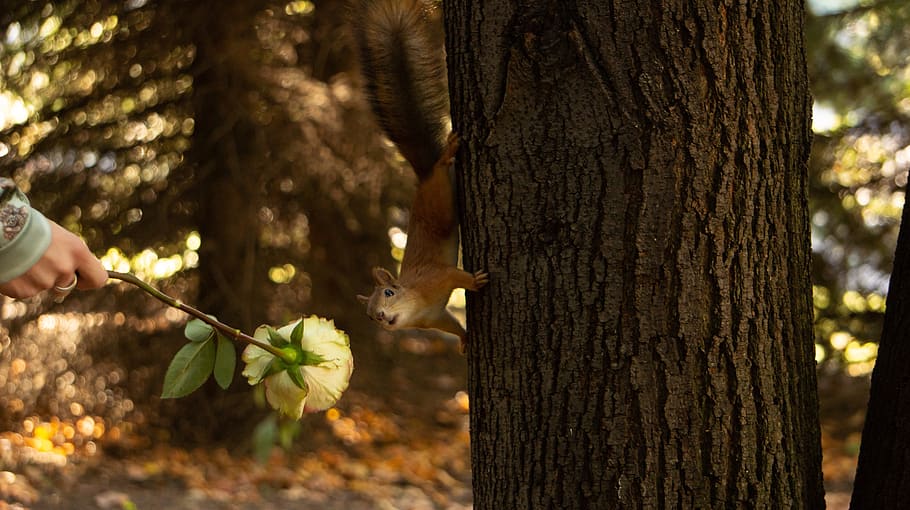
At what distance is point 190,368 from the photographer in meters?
1.05

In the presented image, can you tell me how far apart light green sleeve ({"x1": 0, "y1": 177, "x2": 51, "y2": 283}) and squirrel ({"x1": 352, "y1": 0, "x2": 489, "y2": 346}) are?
0.72m

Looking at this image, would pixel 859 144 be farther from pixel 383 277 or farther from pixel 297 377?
pixel 297 377

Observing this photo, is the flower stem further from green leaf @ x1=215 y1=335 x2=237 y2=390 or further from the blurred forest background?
the blurred forest background

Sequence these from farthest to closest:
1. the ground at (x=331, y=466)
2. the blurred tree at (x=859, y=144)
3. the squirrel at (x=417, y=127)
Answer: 1. the blurred tree at (x=859, y=144)
2. the ground at (x=331, y=466)
3. the squirrel at (x=417, y=127)

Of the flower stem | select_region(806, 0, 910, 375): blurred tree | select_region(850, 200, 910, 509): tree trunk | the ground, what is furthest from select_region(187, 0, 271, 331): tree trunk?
the flower stem

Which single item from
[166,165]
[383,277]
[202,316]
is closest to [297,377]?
[202,316]

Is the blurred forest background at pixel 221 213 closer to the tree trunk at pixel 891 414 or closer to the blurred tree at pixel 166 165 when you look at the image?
the blurred tree at pixel 166 165

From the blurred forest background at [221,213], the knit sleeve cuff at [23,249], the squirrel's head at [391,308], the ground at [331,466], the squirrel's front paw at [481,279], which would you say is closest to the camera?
the knit sleeve cuff at [23,249]

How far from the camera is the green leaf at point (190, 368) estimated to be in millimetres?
1031

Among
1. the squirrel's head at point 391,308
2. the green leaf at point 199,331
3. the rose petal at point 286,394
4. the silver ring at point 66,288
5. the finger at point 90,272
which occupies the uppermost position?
the squirrel's head at point 391,308

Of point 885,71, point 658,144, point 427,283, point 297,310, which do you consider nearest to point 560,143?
point 658,144

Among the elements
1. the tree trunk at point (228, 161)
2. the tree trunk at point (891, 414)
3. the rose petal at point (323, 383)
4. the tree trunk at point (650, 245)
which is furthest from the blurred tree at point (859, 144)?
the rose petal at point (323, 383)

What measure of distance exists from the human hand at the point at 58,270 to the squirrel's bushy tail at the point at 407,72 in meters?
0.74

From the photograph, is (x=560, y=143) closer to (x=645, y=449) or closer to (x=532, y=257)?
(x=532, y=257)
